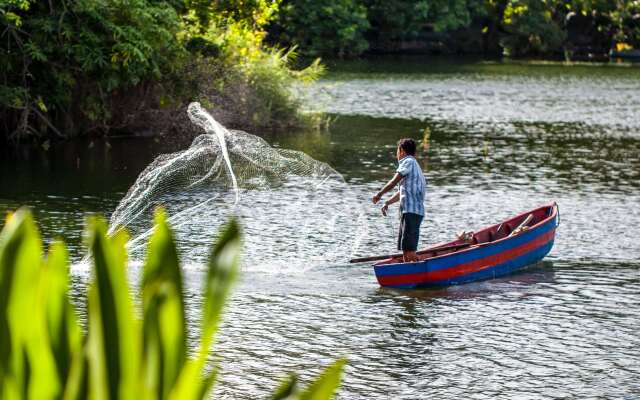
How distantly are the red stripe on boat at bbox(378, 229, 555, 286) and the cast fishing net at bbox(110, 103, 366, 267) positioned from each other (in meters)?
2.22

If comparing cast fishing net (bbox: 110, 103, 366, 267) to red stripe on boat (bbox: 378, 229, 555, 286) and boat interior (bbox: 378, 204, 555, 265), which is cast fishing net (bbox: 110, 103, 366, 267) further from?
red stripe on boat (bbox: 378, 229, 555, 286)

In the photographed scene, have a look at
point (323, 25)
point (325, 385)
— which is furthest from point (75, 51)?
point (323, 25)

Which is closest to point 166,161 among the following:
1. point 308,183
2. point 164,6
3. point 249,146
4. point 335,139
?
point 249,146

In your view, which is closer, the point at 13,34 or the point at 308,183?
the point at 308,183

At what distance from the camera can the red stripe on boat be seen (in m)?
16.5

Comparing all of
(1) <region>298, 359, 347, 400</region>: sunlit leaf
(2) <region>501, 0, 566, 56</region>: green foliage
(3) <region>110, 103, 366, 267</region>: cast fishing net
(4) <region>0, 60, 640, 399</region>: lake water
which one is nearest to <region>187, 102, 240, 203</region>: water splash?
(3) <region>110, 103, 366, 267</region>: cast fishing net

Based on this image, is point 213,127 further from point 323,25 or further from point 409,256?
point 323,25

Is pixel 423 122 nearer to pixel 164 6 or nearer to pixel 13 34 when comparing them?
pixel 164 6

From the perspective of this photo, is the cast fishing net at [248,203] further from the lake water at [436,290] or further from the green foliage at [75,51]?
the green foliage at [75,51]

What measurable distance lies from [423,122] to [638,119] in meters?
9.26

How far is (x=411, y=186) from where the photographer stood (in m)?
16.2

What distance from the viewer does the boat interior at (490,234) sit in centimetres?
1742

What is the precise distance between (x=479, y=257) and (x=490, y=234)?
1.89 meters

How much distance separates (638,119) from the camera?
47.0 m
